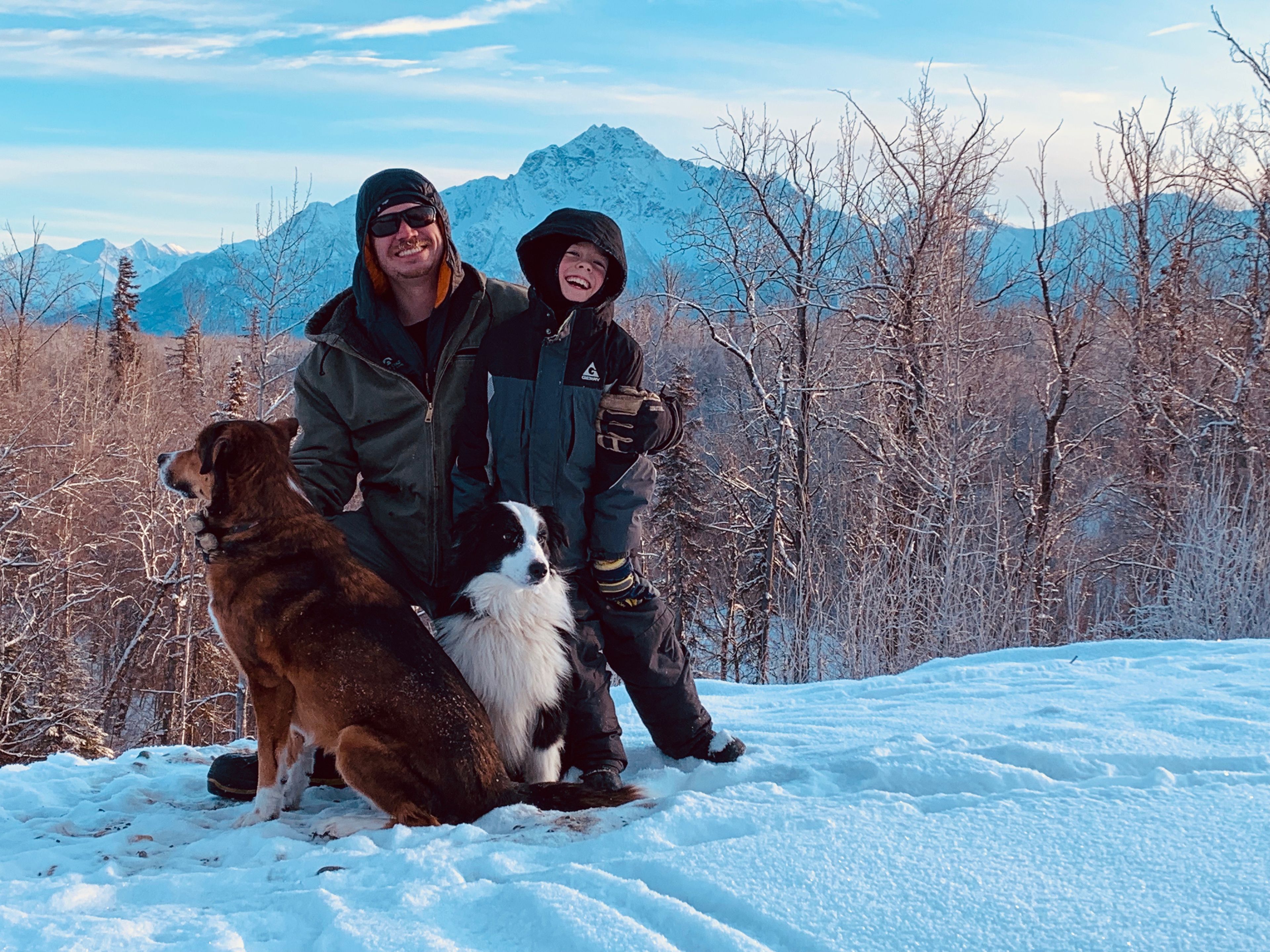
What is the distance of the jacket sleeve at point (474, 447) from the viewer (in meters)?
4.12

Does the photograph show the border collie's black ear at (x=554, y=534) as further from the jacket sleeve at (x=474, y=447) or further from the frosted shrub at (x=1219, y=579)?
the frosted shrub at (x=1219, y=579)

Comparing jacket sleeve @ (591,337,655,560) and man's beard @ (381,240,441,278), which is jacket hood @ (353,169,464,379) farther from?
jacket sleeve @ (591,337,655,560)

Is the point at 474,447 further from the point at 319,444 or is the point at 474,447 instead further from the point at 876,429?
the point at 876,429

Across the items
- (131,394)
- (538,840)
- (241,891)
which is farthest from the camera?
(131,394)

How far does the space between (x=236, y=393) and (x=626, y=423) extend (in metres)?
21.5

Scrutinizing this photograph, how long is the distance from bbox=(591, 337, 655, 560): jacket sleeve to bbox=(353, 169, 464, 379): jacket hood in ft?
3.15

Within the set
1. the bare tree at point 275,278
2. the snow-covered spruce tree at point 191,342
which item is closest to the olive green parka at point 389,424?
the bare tree at point 275,278

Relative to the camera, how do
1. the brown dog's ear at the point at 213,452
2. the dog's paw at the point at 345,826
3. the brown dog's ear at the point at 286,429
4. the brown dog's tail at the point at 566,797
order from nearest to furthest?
the dog's paw at the point at 345,826, the brown dog's tail at the point at 566,797, the brown dog's ear at the point at 213,452, the brown dog's ear at the point at 286,429

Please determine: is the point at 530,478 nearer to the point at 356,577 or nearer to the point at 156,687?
the point at 356,577

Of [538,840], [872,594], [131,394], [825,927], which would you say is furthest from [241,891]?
[131,394]

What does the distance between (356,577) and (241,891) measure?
1221 millimetres

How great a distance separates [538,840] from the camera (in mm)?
2973

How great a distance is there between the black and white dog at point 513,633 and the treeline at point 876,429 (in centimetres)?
792

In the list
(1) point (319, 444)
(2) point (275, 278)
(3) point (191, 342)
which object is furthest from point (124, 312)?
(1) point (319, 444)
